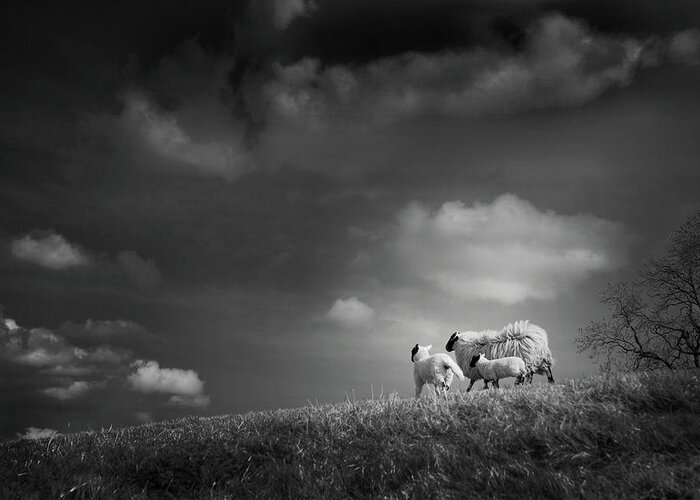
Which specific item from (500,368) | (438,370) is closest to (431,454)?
(438,370)

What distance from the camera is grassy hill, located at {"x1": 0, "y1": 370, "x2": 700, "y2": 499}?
5777 mm

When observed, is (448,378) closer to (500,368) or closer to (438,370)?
(438,370)

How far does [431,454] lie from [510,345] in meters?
13.3

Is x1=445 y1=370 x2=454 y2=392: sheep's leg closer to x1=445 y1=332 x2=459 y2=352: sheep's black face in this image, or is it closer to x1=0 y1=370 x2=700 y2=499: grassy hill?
x1=445 y1=332 x2=459 y2=352: sheep's black face

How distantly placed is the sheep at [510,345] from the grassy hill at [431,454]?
10.0 metres

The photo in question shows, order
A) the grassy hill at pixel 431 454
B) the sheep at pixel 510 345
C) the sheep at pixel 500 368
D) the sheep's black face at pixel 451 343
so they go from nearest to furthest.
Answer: the grassy hill at pixel 431 454
the sheep at pixel 500 368
the sheep at pixel 510 345
the sheep's black face at pixel 451 343

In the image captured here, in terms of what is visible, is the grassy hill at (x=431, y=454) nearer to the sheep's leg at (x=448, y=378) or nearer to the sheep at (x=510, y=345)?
the sheep's leg at (x=448, y=378)

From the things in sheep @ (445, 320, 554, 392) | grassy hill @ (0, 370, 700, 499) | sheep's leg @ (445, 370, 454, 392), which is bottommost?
grassy hill @ (0, 370, 700, 499)

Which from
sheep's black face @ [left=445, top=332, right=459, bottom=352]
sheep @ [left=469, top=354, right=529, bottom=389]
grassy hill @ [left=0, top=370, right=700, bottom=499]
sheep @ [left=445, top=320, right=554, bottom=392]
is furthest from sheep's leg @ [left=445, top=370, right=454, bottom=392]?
grassy hill @ [left=0, top=370, right=700, bottom=499]

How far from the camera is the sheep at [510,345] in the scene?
18.8 metres

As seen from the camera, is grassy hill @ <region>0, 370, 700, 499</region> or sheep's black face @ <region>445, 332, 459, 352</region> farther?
sheep's black face @ <region>445, 332, 459, 352</region>

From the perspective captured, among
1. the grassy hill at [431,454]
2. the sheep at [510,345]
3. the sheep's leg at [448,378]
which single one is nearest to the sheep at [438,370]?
the sheep's leg at [448,378]

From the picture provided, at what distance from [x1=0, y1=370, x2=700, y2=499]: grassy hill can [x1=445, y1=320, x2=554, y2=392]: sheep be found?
32.9ft

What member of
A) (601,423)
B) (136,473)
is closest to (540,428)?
(601,423)
